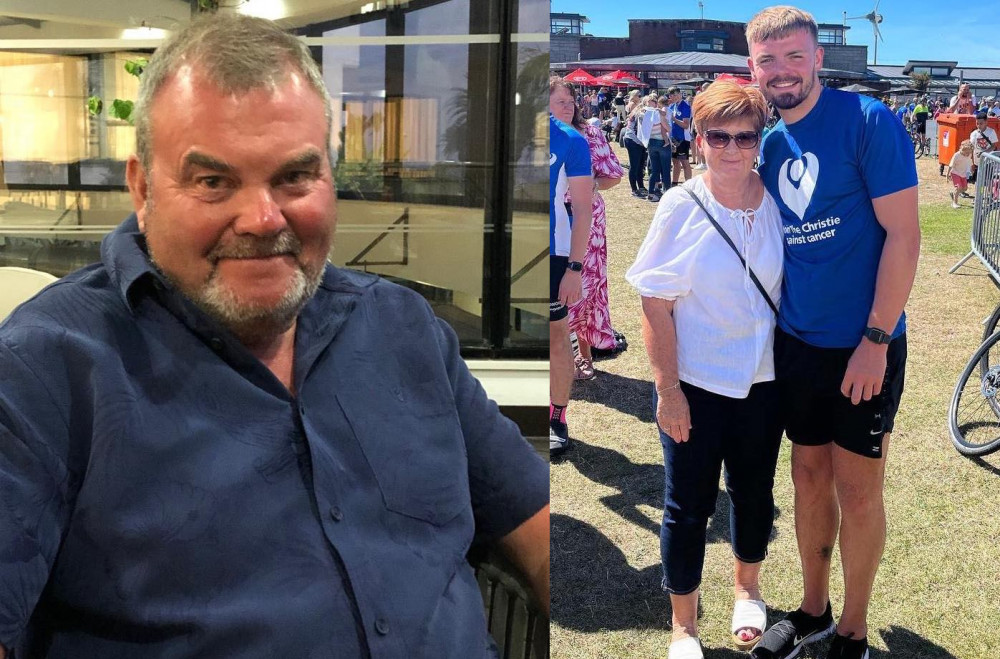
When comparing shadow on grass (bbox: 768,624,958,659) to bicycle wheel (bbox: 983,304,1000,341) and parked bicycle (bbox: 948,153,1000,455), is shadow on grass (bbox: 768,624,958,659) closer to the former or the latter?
parked bicycle (bbox: 948,153,1000,455)

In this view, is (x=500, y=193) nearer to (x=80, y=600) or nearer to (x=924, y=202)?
(x=924, y=202)

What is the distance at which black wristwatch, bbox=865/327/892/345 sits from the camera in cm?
150

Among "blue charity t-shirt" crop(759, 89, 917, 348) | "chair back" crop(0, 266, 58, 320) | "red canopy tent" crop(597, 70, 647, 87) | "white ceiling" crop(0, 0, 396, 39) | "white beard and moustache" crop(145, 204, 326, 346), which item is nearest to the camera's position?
"white beard and moustache" crop(145, 204, 326, 346)

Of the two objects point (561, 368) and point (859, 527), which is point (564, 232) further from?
point (859, 527)

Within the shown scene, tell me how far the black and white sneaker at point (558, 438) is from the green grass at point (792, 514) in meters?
0.02

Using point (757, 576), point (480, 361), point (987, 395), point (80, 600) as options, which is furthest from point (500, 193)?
point (80, 600)

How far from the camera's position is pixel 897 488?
1.69 metres

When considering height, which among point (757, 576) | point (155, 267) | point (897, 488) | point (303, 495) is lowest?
point (757, 576)

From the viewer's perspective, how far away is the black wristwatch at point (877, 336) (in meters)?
1.50

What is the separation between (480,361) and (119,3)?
1.91 meters

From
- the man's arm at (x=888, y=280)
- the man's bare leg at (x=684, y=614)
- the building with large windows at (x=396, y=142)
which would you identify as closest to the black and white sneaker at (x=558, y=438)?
the man's bare leg at (x=684, y=614)

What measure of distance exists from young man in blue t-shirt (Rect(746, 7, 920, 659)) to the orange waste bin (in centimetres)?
27

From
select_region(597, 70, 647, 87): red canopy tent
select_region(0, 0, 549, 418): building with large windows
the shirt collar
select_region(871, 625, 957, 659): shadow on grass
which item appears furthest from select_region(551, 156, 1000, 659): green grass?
→ select_region(0, 0, 549, 418): building with large windows

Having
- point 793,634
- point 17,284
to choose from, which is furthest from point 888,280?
point 17,284
